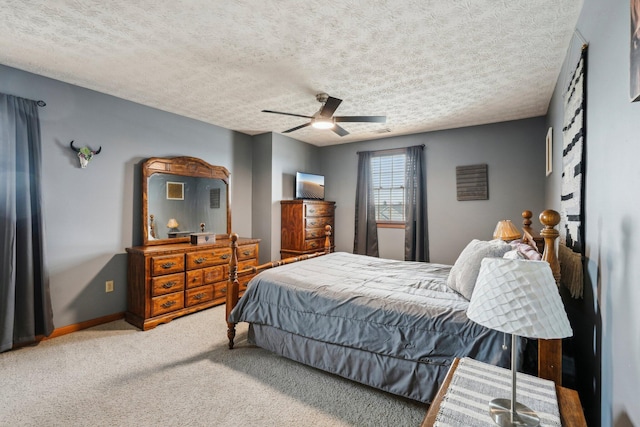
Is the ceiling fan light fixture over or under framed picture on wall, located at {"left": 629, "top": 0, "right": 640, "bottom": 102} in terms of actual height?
over

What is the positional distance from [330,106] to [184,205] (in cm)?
253

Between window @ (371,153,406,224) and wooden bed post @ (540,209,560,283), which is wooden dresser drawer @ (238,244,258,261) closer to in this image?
window @ (371,153,406,224)

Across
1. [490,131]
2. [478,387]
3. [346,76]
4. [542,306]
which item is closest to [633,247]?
[542,306]

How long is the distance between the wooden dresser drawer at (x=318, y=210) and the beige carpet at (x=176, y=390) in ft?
8.49

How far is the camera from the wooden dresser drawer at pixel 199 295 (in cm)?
364

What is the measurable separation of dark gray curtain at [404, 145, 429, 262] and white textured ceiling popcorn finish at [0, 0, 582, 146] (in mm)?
1317

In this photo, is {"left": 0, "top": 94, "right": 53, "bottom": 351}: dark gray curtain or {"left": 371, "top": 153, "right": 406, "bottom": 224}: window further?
{"left": 371, "top": 153, "right": 406, "bottom": 224}: window

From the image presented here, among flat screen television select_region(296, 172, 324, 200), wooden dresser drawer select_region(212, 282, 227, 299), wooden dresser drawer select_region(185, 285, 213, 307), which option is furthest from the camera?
flat screen television select_region(296, 172, 324, 200)

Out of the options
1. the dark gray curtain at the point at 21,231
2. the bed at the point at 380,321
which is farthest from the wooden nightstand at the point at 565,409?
the dark gray curtain at the point at 21,231

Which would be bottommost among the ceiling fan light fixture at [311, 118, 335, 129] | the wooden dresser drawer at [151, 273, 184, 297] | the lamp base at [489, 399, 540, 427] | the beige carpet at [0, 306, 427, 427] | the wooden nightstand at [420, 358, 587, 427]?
→ the beige carpet at [0, 306, 427, 427]

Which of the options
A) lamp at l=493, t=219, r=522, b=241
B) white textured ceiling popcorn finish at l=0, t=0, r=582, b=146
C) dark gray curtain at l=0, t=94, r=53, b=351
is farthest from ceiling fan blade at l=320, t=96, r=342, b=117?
dark gray curtain at l=0, t=94, r=53, b=351

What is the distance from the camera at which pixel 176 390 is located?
2146 millimetres

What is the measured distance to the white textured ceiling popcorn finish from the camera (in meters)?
1.93

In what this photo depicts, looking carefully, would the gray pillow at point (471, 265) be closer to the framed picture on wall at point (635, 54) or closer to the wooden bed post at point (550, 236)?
the wooden bed post at point (550, 236)
